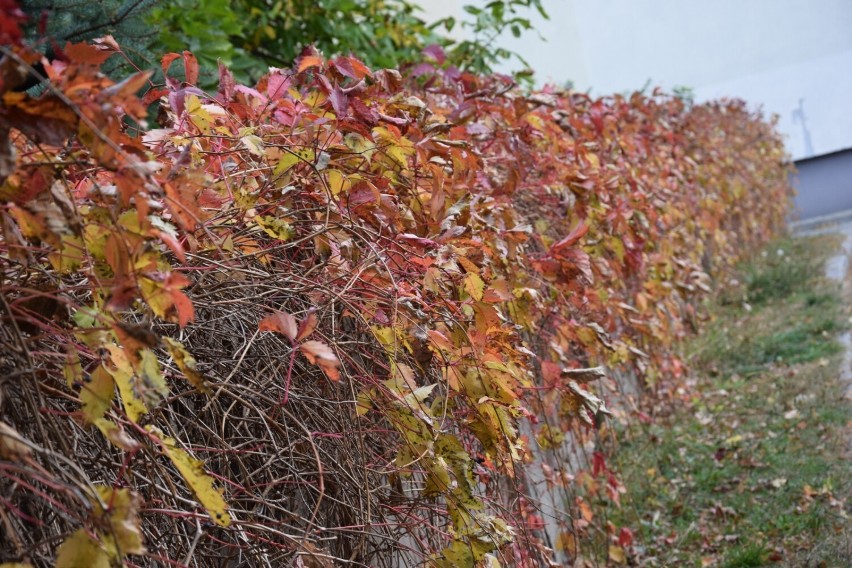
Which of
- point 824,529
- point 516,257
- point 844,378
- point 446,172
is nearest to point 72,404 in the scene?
point 446,172

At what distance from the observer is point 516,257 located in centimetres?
252

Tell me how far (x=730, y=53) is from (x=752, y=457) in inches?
574

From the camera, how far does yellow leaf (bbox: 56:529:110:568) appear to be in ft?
2.86

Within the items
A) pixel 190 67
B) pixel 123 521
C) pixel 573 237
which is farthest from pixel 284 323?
pixel 573 237

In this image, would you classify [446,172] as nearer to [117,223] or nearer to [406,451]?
[406,451]

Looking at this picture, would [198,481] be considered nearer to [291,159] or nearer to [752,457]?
[291,159]

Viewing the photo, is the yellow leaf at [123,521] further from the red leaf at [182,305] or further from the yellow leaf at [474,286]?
the yellow leaf at [474,286]

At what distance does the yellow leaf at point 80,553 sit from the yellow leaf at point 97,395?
15 cm

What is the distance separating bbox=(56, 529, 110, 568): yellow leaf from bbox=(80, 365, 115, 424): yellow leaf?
0.15m

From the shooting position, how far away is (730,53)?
1722 centimetres

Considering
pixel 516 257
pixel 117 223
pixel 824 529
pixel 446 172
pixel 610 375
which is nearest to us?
pixel 117 223

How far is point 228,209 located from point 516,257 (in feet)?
3.68

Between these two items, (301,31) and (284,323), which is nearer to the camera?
(284,323)

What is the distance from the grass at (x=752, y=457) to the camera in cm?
333
